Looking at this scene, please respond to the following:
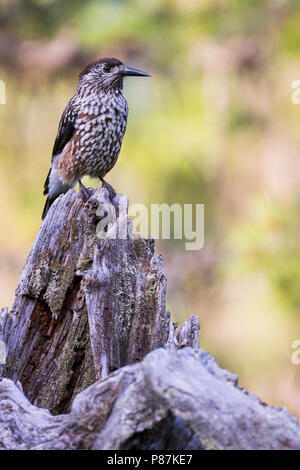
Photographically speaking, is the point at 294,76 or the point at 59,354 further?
the point at 294,76

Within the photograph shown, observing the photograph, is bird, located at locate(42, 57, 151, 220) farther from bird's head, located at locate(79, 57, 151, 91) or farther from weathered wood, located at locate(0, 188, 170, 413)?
weathered wood, located at locate(0, 188, 170, 413)

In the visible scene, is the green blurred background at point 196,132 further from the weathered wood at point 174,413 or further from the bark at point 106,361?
the weathered wood at point 174,413

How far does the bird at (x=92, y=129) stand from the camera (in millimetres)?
4969

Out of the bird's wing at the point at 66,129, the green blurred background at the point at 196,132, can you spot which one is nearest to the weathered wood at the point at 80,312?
the bird's wing at the point at 66,129

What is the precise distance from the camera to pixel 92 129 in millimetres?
4961

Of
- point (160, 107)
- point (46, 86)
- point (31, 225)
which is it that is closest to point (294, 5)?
point (160, 107)

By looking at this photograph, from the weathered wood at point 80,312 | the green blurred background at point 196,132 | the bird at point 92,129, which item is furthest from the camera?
the green blurred background at point 196,132

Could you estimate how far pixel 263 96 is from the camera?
9625 mm

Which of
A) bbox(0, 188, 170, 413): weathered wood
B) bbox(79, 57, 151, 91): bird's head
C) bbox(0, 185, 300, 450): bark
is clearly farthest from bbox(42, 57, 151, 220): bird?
bbox(0, 188, 170, 413): weathered wood

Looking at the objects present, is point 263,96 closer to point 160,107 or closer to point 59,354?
point 160,107

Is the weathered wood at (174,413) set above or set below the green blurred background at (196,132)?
below

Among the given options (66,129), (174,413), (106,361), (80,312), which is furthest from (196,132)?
(174,413)

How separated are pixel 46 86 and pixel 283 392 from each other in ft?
17.6

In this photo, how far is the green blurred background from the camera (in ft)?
28.5
